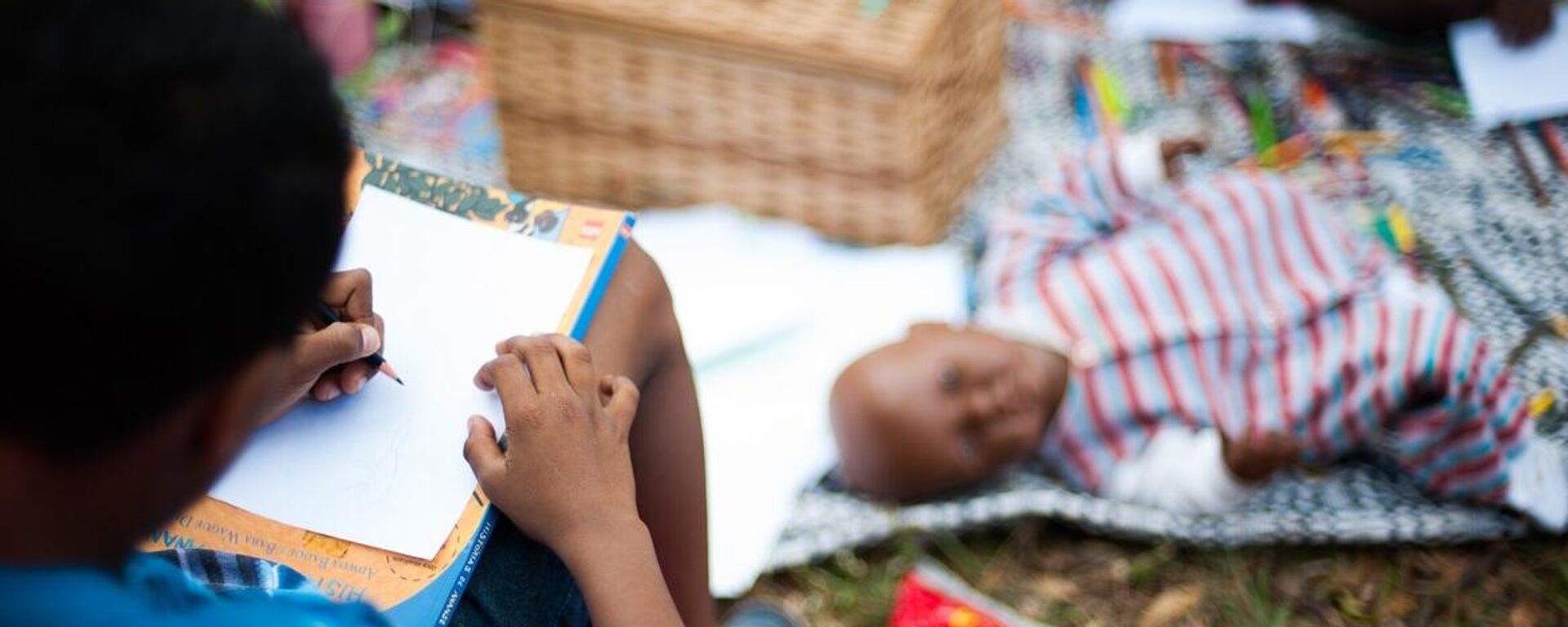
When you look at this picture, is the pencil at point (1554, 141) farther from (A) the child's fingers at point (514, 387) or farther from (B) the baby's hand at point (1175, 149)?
(A) the child's fingers at point (514, 387)

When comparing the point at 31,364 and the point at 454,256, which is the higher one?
the point at 31,364

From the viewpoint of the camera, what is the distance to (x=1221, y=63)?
2.15 metres

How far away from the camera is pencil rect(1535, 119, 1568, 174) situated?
181 cm

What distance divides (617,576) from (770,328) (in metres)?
0.98

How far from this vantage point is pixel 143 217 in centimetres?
46

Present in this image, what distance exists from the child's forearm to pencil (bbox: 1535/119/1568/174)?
5.01 ft

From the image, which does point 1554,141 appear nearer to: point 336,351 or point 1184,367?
point 1184,367

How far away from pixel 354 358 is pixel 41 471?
0.41 m

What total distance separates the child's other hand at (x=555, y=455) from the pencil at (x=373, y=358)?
96 millimetres

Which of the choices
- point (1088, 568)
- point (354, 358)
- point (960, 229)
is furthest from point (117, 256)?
point (960, 229)

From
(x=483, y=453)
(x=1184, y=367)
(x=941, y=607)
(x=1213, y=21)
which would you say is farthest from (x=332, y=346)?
(x=1213, y=21)

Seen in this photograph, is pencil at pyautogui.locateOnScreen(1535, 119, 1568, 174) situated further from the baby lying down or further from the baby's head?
the baby's head

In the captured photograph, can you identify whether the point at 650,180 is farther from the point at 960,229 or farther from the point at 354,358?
the point at 354,358

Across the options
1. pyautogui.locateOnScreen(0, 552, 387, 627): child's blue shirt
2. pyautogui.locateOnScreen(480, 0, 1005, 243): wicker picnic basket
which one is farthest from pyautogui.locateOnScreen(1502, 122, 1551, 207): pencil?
pyautogui.locateOnScreen(0, 552, 387, 627): child's blue shirt
